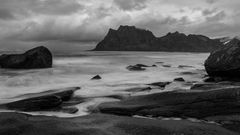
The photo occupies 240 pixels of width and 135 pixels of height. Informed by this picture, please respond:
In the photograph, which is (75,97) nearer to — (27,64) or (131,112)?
(131,112)

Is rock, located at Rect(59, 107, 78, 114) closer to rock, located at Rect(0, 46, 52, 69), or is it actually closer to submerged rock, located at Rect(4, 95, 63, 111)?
submerged rock, located at Rect(4, 95, 63, 111)

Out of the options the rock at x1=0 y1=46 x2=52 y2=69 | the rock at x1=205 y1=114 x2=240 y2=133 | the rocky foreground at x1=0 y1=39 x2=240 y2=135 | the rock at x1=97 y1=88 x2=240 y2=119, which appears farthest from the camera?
the rock at x1=0 y1=46 x2=52 y2=69

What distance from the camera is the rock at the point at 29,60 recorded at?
37625 millimetres

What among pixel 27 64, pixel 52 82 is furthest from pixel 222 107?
pixel 27 64

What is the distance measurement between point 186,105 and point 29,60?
31.0 meters

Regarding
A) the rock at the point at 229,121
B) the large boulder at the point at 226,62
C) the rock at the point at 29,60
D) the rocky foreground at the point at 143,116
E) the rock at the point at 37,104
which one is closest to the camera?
the rocky foreground at the point at 143,116

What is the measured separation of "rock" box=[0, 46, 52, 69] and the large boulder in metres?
23.9

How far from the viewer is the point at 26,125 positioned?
7977 mm

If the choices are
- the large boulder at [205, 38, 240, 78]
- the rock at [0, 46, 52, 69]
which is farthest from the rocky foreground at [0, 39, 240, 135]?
the rock at [0, 46, 52, 69]

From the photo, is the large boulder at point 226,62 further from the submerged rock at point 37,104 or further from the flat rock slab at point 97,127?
the submerged rock at point 37,104

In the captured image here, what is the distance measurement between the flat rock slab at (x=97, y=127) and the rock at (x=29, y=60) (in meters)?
29.9

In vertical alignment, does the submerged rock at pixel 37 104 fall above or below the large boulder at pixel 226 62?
below

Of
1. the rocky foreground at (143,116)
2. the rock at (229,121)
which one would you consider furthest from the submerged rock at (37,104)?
the rock at (229,121)

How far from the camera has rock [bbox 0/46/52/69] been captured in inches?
1481
